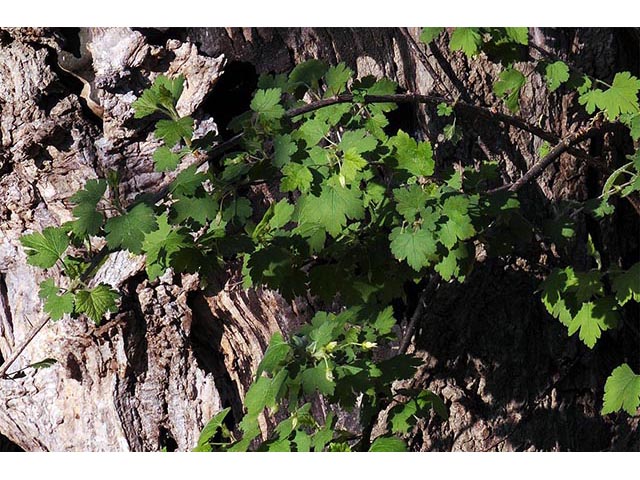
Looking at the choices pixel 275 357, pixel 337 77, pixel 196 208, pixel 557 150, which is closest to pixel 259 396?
pixel 275 357

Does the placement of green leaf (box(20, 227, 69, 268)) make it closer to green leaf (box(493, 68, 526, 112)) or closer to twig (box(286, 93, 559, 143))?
twig (box(286, 93, 559, 143))

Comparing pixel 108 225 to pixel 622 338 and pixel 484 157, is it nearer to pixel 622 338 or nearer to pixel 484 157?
pixel 484 157

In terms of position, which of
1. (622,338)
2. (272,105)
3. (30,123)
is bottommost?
(622,338)

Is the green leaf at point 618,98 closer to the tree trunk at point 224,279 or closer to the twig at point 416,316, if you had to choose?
the tree trunk at point 224,279

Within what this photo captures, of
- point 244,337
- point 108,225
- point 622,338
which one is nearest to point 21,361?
point 244,337

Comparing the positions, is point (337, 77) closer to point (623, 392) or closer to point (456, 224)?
point (456, 224)

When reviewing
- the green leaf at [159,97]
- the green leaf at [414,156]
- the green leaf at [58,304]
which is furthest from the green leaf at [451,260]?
the green leaf at [58,304]

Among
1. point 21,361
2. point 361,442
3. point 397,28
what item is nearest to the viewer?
point 361,442

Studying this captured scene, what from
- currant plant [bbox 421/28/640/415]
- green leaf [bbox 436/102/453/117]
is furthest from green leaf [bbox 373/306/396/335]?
green leaf [bbox 436/102/453/117]
